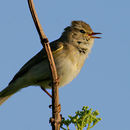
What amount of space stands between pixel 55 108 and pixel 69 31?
13.3ft

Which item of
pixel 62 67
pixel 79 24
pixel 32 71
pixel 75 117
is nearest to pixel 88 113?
pixel 75 117

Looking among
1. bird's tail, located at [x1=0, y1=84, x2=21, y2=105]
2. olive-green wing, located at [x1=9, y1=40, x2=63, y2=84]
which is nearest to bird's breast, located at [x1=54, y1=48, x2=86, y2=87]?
olive-green wing, located at [x1=9, y1=40, x2=63, y2=84]

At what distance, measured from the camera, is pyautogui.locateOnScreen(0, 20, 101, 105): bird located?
6.41 metres

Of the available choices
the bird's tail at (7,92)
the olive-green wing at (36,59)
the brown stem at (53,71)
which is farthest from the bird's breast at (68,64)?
the brown stem at (53,71)

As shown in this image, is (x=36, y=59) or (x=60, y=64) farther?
(x=36, y=59)

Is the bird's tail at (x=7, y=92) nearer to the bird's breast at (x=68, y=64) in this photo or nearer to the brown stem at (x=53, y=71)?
the bird's breast at (x=68, y=64)

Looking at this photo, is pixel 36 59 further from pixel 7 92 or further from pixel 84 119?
pixel 84 119

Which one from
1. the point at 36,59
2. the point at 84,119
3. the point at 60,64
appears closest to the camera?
the point at 84,119

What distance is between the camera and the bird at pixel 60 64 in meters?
6.41

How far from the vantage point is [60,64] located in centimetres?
631

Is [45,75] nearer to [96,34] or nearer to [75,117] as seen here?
[96,34]

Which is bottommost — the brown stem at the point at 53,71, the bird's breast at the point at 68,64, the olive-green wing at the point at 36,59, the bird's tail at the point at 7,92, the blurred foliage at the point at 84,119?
the blurred foliage at the point at 84,119

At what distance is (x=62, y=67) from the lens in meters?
6.30

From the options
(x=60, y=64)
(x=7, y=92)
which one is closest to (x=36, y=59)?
(x=60, y=64)
